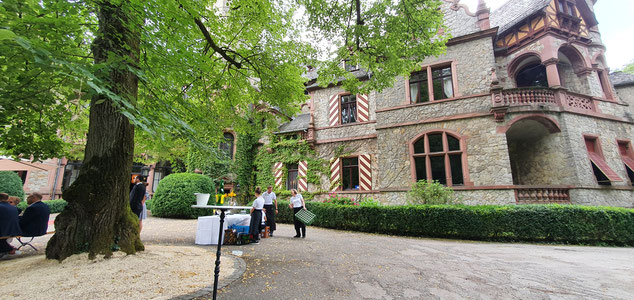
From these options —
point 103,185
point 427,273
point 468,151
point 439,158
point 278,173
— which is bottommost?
point 427,273

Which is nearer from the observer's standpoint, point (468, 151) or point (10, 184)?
point (468, 151)

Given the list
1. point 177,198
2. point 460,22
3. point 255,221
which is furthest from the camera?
point 460,22

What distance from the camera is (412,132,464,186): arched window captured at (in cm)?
1098

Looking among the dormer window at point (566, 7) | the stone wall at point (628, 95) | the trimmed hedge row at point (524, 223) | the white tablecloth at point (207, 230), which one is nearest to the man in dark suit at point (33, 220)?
the white tablecloth at point (207, 230)

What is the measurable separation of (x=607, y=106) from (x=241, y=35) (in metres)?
16.4

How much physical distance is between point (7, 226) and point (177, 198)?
6.99 m

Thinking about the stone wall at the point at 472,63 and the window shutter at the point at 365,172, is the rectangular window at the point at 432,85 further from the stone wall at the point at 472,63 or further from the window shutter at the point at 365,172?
the window shutter at the point at 365,172

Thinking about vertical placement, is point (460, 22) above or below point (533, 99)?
above

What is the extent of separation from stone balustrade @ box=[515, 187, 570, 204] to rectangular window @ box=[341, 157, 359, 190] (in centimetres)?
702

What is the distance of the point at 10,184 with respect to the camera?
12109mm

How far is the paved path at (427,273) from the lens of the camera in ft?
10.8

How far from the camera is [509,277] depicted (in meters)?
4.00

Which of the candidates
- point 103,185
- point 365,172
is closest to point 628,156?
point 365,172

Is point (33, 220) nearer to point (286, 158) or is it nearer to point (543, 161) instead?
point (286, 158)
